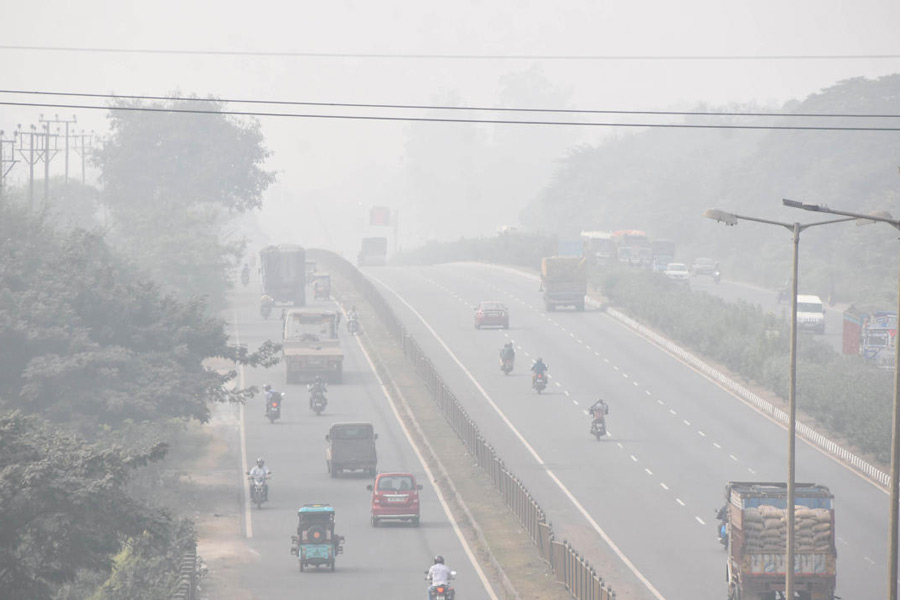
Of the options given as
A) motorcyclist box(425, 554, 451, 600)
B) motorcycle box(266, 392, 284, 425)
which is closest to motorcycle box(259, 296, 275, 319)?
motorcycle box(266, 392, 284, 425)

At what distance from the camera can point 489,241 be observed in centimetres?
15838

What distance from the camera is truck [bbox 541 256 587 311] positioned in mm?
90188

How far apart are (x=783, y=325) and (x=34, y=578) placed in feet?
195

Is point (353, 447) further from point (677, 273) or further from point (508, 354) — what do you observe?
point (677, 273)

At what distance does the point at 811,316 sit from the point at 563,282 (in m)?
16.3

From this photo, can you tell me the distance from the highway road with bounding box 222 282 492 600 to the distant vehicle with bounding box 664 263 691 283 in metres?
48.6

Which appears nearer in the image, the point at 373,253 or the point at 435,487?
the point at 435,487

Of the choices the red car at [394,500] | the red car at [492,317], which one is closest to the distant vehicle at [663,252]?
the red car at [492,317]

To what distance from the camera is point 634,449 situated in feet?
181

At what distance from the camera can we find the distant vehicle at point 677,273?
117 metres

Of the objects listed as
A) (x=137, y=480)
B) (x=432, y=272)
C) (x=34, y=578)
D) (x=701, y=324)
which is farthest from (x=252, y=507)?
(x=432, y=272)

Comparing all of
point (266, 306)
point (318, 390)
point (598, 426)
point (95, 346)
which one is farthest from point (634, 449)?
point (266, 306)

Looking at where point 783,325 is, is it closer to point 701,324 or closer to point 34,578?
point 701,324

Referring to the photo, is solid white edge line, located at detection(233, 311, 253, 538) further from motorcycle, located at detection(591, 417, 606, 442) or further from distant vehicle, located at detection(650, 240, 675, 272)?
distant vehicle, located at detection(650, 240, 675, 272)
